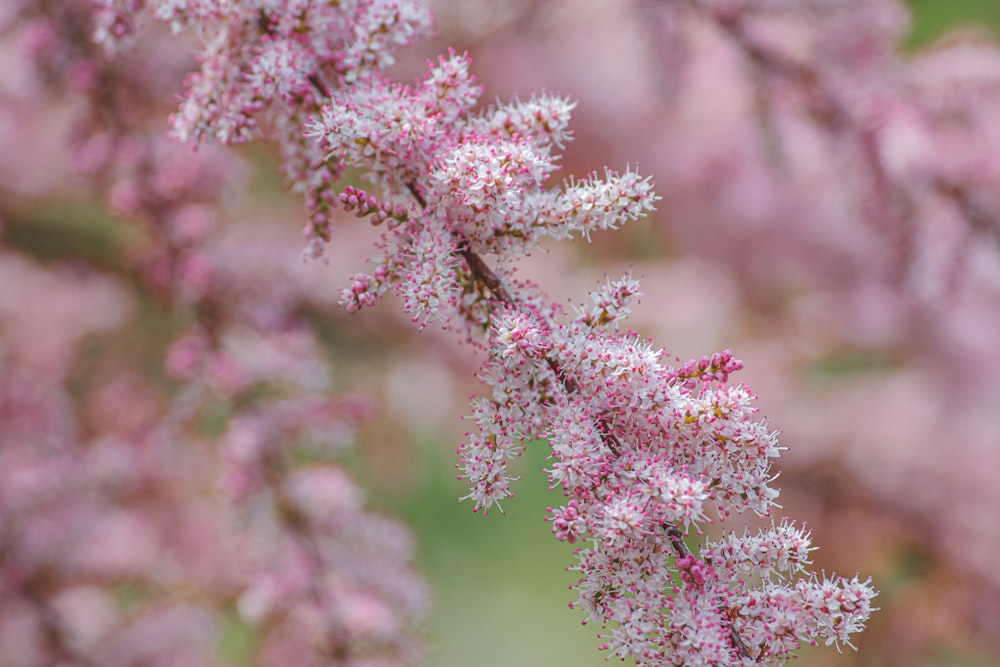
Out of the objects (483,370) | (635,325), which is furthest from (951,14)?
(483,370)

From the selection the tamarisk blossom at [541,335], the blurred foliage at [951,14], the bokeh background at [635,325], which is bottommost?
the tamarisk blossom at [541,335]

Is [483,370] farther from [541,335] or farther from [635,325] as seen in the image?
[635,325]

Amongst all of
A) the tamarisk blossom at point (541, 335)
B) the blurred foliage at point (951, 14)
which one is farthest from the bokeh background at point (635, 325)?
the blurred foliage at point (951, 14)

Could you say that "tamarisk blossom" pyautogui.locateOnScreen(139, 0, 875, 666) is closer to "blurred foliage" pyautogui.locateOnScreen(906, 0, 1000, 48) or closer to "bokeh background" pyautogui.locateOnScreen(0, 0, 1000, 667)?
"bokeh background" pyautogui.locateOnScreen(0, 0, 1000, 667)

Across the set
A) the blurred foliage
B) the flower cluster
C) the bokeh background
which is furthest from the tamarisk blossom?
the blurred foliage

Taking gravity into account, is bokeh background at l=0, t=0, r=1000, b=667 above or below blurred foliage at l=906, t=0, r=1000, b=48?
below

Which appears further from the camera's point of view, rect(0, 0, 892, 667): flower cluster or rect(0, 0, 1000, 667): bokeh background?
rect(0, 0, 1000, 667): bokeh background

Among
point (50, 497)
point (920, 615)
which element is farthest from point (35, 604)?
point (920, 615)

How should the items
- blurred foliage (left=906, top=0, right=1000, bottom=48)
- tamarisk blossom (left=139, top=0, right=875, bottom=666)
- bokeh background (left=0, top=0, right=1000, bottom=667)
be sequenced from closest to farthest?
tamarisk blossom (left=139, top=0, right=875, bottom=666) → bokeh background (left=0, top=0, right=1000, bottom=667) → blurred foliage (left=906, top=0, right=1000, bottom=48)

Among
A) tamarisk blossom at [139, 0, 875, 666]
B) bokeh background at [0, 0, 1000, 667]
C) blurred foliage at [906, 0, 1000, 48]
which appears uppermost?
blurred foliage at [906, 0, 1000, 48]

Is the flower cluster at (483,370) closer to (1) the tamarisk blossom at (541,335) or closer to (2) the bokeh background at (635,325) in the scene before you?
(1) the tamarisk blossom at (541,335)
